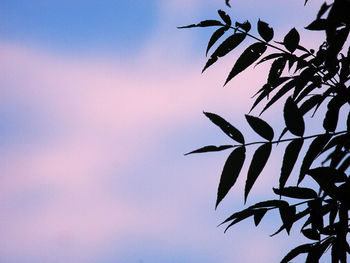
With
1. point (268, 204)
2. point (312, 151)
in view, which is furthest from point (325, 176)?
point (268, 204)

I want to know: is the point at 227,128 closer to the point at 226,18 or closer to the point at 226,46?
the point at 226,46

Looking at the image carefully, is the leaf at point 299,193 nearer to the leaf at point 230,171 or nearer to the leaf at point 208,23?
the leaf at point 230,171

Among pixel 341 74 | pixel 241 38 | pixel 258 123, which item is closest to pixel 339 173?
pixel 258 123

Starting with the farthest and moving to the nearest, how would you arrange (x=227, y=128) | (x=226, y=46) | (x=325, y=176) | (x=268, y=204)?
(x=226, y=46) → (x=268, y=204) → (x=227, y=128) → (x=325, y=176)

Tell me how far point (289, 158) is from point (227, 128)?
21 cm

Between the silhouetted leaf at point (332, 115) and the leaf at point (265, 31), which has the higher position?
the leaf at point (265, 31)

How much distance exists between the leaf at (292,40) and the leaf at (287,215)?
0.59 metres

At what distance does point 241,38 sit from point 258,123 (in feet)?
1.66

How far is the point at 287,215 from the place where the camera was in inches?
55.1

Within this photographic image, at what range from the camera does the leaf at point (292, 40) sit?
160 cm

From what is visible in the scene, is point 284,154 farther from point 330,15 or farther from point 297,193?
point 330,15

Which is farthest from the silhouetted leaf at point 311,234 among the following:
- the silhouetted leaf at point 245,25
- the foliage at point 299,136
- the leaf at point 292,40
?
the silhouetted leaf at point 245,25

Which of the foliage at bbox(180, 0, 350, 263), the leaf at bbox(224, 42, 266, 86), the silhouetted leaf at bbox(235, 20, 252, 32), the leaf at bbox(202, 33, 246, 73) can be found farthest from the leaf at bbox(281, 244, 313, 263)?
the silhouetted leaf at bbox(235, 20, 252, 32)

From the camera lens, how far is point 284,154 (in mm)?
1268
